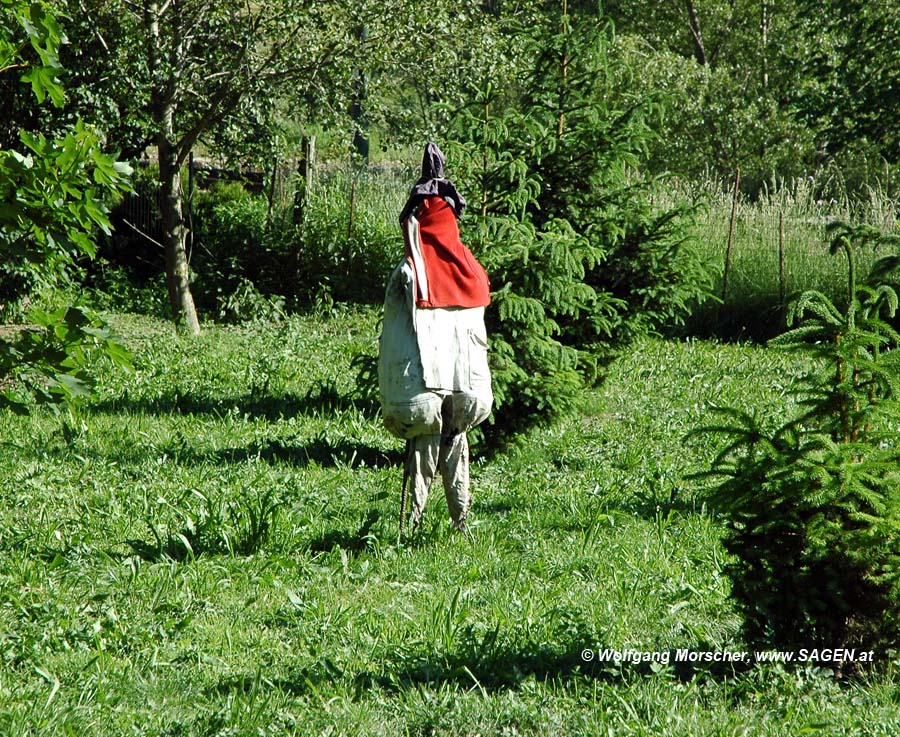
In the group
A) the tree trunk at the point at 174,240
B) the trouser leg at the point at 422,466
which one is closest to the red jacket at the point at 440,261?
the trouser leg at the point at 422,466

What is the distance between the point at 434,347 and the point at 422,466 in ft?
2.31

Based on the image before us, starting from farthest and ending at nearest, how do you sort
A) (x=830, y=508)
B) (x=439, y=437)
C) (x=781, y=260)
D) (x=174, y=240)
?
(x=781, y=260) < (x=174, y=240) < (x=439, y=437) < (x=830, y=508)

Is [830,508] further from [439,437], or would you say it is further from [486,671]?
[439,437]

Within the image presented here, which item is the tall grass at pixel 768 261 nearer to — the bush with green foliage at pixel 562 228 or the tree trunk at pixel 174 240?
the bush with green foliage at pixel 562 228

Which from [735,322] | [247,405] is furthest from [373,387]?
[735,322]

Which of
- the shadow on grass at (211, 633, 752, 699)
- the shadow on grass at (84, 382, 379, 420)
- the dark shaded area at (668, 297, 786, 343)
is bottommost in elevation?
the shadow on grass at (211, 633, 752, 699)

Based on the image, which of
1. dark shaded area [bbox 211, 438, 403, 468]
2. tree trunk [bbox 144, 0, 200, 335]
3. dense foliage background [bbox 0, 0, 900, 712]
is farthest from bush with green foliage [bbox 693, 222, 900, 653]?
tree trunk [bbox 144, 0, 200, 335]

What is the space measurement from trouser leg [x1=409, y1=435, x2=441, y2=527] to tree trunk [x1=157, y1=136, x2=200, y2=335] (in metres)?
7.88

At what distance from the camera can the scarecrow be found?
19.1ft

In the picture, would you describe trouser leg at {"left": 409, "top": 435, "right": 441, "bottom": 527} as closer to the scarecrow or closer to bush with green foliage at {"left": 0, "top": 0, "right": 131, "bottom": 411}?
the scarecrow

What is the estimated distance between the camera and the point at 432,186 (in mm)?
6043

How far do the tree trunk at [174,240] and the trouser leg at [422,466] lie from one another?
25.9ft

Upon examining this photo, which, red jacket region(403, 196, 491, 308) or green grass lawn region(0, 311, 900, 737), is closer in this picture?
green grass lawn region(0, 311, 900, 737)

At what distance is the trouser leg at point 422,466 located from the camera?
238 inches
